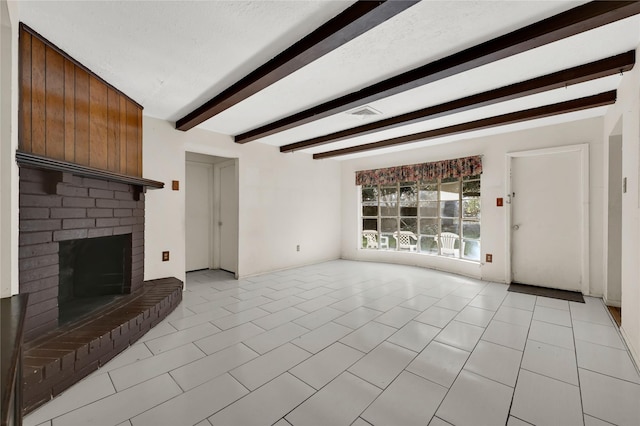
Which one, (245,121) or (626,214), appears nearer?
(626,214)

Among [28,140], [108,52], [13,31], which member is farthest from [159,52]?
[28,140]

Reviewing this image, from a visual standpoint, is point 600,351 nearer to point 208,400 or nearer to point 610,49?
point 610,49

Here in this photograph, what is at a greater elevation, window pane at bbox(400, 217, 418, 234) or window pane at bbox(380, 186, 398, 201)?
window pane at bbox(380, 186, 398, 201)

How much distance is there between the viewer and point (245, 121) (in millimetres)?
3691

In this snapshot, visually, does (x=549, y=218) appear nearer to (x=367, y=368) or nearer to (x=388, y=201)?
(x=388, y=201)

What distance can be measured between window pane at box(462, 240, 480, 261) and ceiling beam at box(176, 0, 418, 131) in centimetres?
419

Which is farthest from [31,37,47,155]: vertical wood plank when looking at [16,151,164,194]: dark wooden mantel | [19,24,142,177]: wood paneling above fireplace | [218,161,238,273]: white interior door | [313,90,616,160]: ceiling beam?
[313,90,616,160]: ceiling beam

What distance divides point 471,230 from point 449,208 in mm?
539

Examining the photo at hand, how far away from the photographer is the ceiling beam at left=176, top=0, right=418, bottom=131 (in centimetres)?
152

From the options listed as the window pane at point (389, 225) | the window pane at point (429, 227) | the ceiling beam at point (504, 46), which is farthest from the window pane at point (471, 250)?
the ceiling beam at point (504, 46)

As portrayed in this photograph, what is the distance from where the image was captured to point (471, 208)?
474 cm

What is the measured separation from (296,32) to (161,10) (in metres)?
0.85

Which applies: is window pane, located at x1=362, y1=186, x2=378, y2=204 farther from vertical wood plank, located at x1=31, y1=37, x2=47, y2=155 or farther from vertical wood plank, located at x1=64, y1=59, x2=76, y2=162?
vertical wood plank, located at x1=31, y1=37, x2=47, y2=155

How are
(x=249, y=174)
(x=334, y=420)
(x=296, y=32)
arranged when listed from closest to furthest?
(x=334, y=420), (x=296, y=32), (x=249, y=174)
